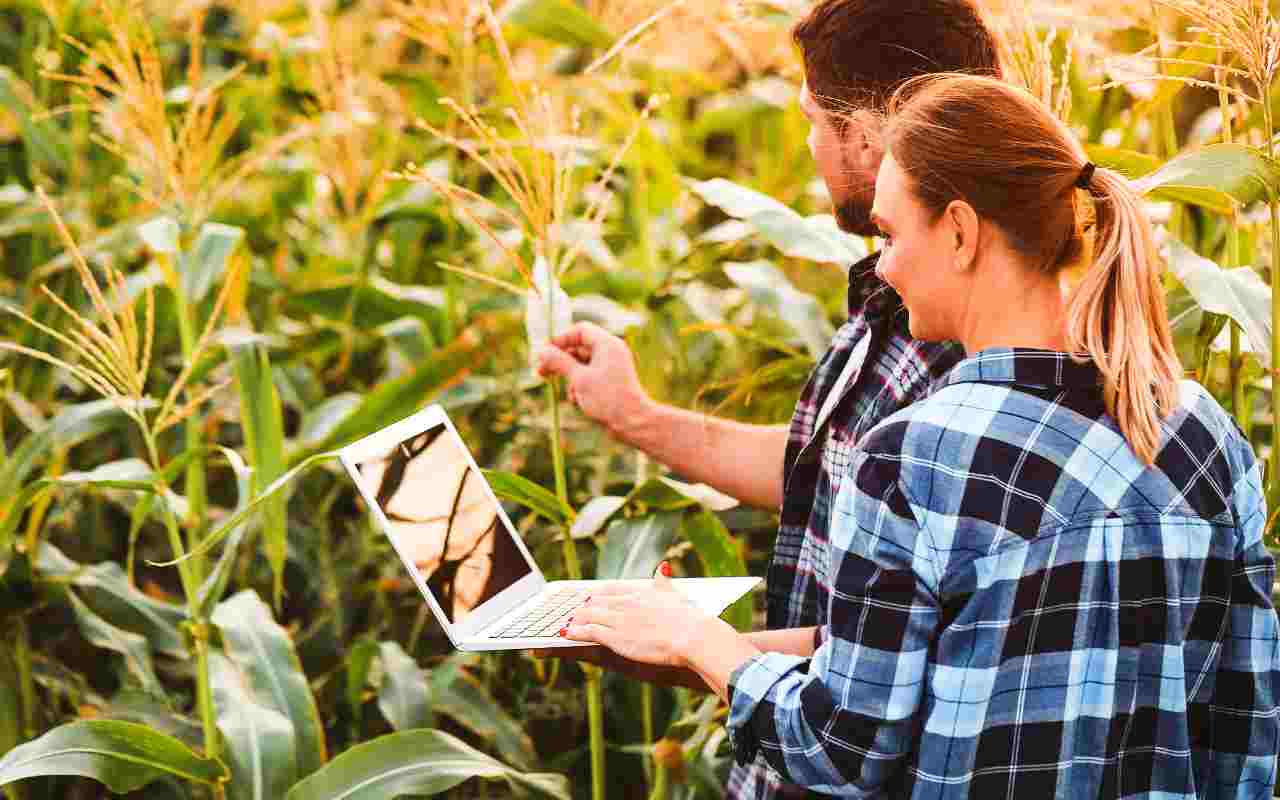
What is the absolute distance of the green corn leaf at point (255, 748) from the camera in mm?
1729

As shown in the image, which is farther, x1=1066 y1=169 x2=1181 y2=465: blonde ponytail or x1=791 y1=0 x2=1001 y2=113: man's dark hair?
x1=791 y1=0 x2=1001 y2=113: man's dark hair

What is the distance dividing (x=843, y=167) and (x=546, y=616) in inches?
22.9

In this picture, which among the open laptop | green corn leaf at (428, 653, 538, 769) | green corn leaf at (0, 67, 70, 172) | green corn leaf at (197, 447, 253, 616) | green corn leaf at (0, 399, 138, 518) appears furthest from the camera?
green corn leaf at (0, 67, 70, 172)

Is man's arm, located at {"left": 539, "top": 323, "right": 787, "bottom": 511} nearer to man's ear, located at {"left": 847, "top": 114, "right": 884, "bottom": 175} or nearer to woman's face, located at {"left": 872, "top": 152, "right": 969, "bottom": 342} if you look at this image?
man's ear, located at {"left": 847, "top": 114, "right": 884, "bottom": 175}

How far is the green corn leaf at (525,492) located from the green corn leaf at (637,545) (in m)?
0.10

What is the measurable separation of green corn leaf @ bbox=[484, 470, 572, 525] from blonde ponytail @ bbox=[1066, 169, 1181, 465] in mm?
781

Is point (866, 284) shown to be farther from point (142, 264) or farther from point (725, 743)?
point (142, 264)

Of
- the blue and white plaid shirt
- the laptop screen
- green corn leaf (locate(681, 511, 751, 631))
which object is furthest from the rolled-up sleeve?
green corn leaf (locate(681, 511, 751, 631))

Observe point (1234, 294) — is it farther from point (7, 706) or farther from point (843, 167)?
point (7, 706)

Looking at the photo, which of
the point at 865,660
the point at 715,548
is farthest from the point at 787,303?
the point at 865,660

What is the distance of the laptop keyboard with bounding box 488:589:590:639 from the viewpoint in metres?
1.40

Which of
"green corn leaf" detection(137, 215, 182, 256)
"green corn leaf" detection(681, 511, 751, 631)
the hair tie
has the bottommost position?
"green corn leaf" detection(681, 511, 751, 631)

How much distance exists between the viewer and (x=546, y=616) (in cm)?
145

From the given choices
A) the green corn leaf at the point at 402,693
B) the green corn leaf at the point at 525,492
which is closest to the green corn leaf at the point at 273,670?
the green corn leaf at the point at 402,693
